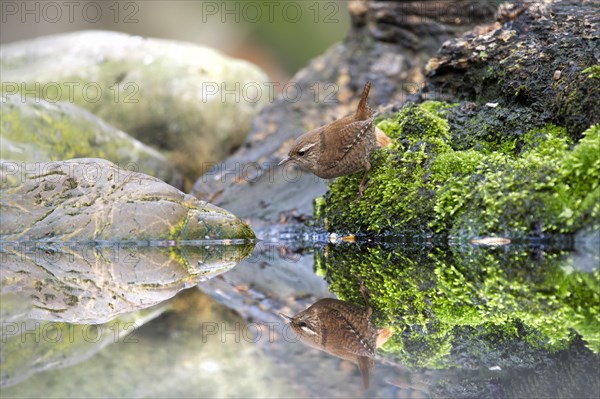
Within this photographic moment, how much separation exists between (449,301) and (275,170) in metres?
5.10

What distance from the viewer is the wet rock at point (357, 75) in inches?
366

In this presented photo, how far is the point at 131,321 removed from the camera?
392cm

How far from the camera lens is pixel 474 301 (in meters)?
3.81

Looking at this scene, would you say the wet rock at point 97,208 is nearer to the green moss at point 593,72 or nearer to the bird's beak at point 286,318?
the bird's beak at point 286,318

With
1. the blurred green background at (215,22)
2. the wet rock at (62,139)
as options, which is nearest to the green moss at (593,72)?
the wet rock at (62,139)

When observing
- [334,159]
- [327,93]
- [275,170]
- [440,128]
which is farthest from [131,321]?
[327,93]

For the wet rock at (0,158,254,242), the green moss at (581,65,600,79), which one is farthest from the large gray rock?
the green moss at (581,65,600,79)

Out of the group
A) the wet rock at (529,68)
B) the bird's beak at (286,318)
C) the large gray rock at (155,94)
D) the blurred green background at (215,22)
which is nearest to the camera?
the bird's beak at (286,318)

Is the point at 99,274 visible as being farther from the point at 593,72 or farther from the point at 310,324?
the point at 593,72

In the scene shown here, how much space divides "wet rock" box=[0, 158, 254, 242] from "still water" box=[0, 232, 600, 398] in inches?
30.1

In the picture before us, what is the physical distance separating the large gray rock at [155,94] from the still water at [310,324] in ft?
16.4

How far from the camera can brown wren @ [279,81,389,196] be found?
20.3ft

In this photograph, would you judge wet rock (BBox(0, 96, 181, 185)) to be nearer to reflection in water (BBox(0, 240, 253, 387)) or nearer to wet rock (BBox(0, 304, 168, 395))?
reflection in water (BBox(0, 240, 253, 387))

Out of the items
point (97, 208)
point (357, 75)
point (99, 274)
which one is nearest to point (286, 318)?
point (99, 274)
